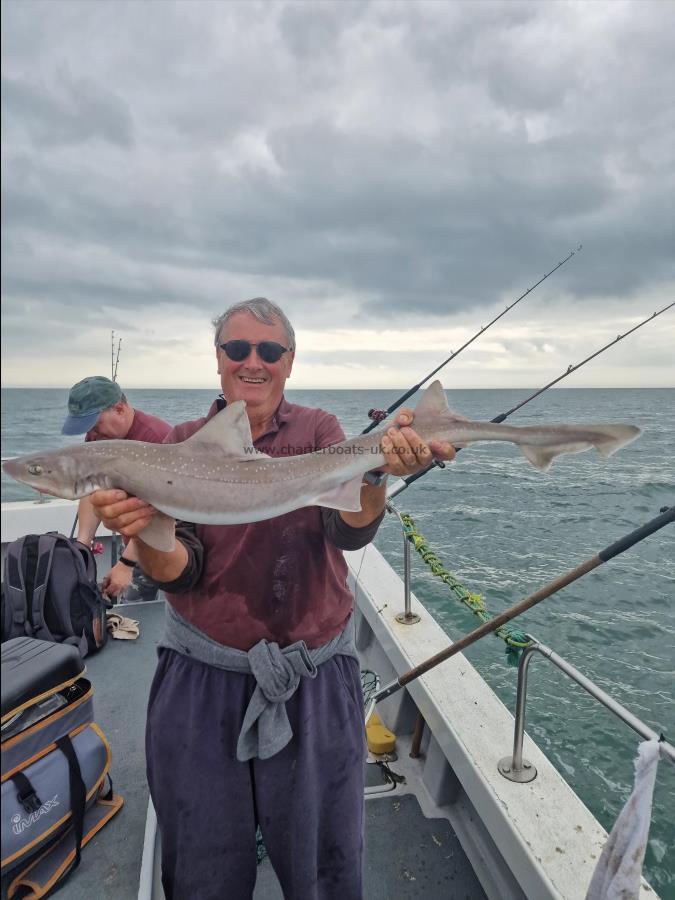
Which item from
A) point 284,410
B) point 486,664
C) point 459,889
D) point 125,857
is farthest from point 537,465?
point 486,664

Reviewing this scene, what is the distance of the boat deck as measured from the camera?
3131 mm

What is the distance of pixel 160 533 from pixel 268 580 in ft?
1.61

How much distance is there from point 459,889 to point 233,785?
177cm

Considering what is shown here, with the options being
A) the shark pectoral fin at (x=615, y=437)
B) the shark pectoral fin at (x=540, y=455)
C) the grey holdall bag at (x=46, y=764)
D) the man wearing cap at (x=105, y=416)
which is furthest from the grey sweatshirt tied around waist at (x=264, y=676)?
the man wearing cap at (x=105, y=416)

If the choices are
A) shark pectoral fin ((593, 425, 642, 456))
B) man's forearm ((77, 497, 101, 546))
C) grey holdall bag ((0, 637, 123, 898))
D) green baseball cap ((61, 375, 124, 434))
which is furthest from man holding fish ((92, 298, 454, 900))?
man's forearm ((77, 497, 101, 546))

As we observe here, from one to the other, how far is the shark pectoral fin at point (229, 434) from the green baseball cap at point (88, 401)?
7.55ft

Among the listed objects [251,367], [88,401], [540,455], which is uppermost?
[251,367]

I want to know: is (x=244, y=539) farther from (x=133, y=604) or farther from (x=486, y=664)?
(x=486, y=664)

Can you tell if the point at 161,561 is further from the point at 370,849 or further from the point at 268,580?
the point at 370,849

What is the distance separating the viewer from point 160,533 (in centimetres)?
225

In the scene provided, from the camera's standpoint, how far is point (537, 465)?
2467 mm

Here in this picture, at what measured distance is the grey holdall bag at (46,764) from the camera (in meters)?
2.71

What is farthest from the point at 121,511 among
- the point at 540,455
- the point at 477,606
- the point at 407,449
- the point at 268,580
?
the point at 477,606

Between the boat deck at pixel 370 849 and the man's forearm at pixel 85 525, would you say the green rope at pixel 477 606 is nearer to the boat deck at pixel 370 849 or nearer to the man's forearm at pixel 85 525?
the boat deck at pixel 370 849
